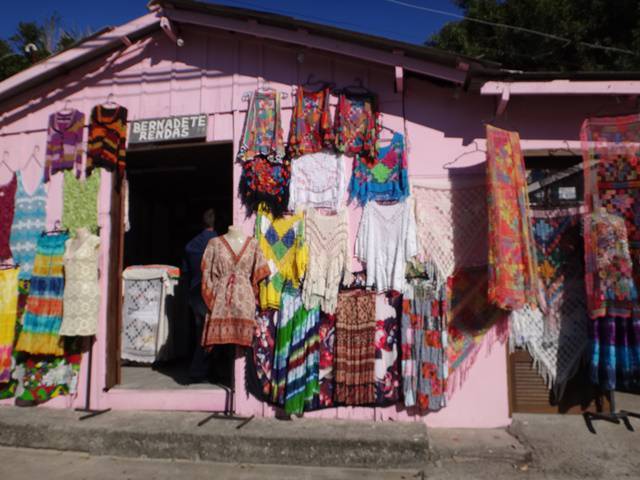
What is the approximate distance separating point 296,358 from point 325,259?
1051 mm

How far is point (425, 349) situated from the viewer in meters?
4.79

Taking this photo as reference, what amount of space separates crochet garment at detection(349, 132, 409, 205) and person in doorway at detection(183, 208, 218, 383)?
2.28 m

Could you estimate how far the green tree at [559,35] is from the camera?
1045 cm

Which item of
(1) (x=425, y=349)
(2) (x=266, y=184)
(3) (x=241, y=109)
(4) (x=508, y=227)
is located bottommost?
(1) (x=425, y=349)

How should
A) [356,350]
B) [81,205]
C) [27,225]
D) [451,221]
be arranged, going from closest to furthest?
[356,350] < [451,221] < [81,205] < [27,225]

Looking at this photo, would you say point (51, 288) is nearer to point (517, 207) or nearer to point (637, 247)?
point (517, 207)

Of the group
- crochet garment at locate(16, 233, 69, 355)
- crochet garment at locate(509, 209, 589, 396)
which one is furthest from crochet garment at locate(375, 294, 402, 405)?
crochet garment at locate(16, 233, 69, 355)

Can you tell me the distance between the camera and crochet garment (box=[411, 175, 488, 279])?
493cm

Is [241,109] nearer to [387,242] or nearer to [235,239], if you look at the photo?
[235,239]

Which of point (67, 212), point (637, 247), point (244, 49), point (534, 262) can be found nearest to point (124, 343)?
point (67, 212)

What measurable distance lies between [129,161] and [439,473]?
596 centimetres

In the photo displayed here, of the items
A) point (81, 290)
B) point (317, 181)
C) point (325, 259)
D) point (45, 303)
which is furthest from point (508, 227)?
point (45, 303)

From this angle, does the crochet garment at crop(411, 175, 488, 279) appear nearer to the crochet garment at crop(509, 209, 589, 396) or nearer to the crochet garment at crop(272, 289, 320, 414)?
the crochet garment at crop(509, 209, 589, 396)

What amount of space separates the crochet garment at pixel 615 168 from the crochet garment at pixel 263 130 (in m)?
3.13
